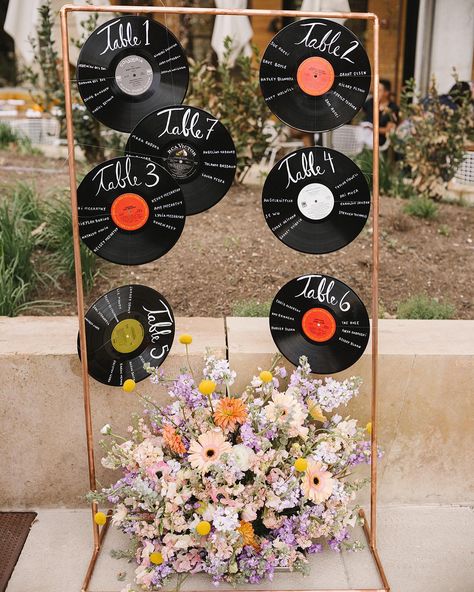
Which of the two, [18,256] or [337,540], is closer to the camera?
[337,540]

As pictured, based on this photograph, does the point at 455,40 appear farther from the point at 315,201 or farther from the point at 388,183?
the point at 315,201

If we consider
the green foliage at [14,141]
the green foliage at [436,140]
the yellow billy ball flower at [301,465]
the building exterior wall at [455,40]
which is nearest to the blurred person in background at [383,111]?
the building exterior wall at [455,40]

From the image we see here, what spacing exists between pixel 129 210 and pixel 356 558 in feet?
5.17

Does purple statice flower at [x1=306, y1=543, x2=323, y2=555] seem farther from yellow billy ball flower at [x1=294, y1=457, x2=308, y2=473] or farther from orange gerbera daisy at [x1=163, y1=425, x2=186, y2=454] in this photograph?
orange gerbera daisy at [x1=163, y1=425, x2=186, y2=454]

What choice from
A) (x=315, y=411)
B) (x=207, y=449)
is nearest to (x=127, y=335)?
(x=207, y=449)

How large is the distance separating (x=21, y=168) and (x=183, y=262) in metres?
2.55

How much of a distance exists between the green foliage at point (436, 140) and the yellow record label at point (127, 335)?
11.9 ft

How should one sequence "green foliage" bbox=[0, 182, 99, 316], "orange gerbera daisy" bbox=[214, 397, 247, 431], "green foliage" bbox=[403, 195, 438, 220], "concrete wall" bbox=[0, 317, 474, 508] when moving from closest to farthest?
"orange gerbera daisy" bbox=[214, 397, 247, 431] → "concrete wall" bbox=[0, 317, 474, 508] → "green foliage" bbox=[0, 182, 99, 316] → "green foliage" bbox=[403, 195, 438, 220]

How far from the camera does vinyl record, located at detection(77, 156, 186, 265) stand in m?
2.68

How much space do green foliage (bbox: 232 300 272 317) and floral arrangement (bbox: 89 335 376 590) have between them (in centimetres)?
72

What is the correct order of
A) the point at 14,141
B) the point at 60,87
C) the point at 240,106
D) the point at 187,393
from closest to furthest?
1. the point at 187,393
2. the point at 240,106
3. the point at 60,87
4. the point at 14,141

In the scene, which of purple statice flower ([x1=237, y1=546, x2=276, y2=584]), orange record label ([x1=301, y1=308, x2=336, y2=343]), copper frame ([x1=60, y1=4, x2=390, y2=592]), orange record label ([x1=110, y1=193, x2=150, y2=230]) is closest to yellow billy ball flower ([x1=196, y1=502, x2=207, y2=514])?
purple statice flower ([x1=237, y1=546, x2=276, y2=584])

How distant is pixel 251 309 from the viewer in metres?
3.64

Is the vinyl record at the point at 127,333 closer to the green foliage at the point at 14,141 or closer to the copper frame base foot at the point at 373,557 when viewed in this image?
the copper frame base foot at the point at 373,557
